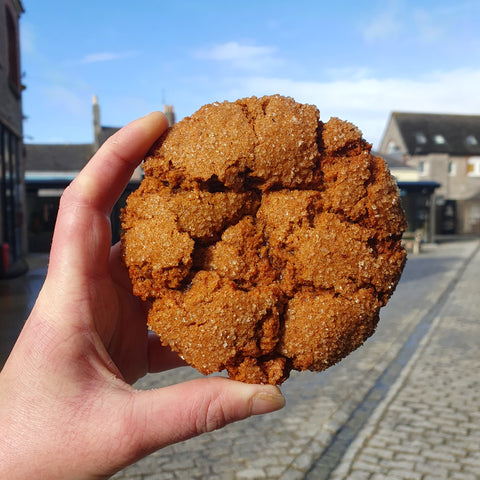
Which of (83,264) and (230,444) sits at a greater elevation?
(83,264)

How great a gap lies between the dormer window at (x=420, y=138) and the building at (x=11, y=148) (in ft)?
107

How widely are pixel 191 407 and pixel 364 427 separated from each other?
4.42m

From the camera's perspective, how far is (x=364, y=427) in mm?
6059

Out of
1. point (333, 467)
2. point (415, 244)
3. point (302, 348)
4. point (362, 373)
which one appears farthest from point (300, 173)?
point (415, 244)

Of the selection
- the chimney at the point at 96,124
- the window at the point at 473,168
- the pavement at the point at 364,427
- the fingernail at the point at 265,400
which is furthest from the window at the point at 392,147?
the fingernail at the point at 265,400

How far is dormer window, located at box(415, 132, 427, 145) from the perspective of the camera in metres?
42.8

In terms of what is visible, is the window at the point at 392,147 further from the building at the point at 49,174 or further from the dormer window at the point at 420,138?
the building at the point at 49,174

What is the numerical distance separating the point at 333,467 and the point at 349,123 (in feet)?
12.7

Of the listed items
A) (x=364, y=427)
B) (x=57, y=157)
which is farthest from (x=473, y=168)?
(x=364, y=427)

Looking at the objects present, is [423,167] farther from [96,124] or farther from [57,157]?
[57,157]

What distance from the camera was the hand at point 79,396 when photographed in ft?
7.02

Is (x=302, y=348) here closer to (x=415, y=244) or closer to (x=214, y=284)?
(x=214, y=284)

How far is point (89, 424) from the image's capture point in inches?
84.9

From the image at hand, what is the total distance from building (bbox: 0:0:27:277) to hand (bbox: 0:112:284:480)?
13117 mm
